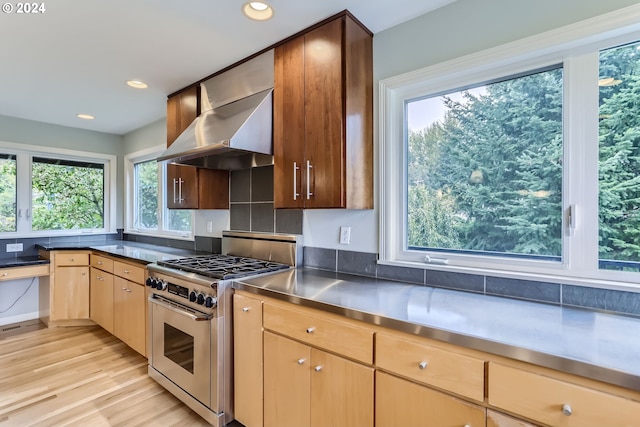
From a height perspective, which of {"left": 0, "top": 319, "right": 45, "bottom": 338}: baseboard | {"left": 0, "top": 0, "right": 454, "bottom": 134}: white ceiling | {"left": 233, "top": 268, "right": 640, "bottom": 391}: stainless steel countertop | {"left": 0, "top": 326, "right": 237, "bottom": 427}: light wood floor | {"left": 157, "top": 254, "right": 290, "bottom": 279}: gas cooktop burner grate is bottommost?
{"left": 0, "top": 326, "right": 237, "bottom": 427}: light wood floor

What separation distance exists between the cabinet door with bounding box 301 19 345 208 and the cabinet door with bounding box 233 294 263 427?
2.25ft

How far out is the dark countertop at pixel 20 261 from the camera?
10.2 ft

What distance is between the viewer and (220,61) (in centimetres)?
229

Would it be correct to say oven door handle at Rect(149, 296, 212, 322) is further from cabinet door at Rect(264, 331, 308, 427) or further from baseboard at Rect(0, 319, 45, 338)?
baseboard at Rect(0, 319, 45, 338)

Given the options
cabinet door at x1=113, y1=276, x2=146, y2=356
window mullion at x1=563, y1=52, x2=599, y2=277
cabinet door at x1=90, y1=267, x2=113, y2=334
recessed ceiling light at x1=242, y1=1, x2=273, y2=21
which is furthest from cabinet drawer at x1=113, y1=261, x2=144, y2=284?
window mullion at x1=563, y1=52, x2=599, y2=277

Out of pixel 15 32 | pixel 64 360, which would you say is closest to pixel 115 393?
pixel 64 360

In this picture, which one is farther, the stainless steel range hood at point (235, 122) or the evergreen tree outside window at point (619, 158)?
the stainless steel range hood at point (235, 122)

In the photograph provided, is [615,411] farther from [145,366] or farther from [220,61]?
[145,366]

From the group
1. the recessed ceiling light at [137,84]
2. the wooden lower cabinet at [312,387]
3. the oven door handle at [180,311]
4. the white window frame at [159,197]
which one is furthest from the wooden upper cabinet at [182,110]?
the wooden lower cabinet at [312,387]

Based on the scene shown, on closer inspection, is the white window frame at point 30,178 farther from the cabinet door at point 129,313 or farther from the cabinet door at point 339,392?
the cabinet door at point 339,392

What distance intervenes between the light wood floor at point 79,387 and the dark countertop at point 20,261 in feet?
2.44

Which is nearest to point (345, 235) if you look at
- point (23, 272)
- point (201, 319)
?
point (201, 319)

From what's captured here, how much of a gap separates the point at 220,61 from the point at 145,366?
255 cm

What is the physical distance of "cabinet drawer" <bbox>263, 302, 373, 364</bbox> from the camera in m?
1.27
